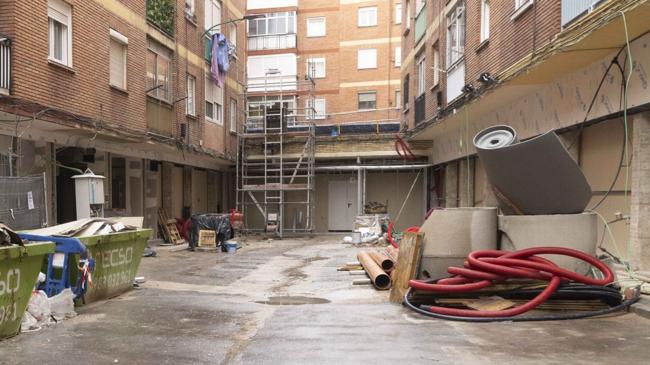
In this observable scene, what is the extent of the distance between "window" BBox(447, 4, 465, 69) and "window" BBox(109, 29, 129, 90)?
379 inches

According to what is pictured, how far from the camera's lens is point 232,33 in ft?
75.9

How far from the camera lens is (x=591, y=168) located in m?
9.30

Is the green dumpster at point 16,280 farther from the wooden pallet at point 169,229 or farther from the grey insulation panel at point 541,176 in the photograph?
the wooden pallet at point 169,229

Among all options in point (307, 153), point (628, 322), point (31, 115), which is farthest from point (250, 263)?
point (307, 153)

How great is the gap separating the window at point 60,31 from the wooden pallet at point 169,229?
7294 mm

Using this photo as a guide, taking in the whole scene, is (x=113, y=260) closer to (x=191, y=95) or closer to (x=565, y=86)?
(x=565, y=86)

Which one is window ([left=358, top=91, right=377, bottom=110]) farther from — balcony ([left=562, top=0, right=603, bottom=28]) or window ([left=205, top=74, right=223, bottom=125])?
balcony ([left=562, top=0, right=603, bottom=28])

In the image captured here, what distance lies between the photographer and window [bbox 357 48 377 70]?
32.5 meters

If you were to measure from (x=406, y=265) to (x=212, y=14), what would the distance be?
16664 mm

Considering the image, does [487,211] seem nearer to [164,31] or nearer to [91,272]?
[91,272]

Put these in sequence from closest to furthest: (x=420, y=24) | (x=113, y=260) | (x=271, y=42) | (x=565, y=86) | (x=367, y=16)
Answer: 1. (x=113, y=260)
2. (x=565, y=86)
3. (x=420, y=24)
4. (x=271, y=42)
5. (x=367, y=16)

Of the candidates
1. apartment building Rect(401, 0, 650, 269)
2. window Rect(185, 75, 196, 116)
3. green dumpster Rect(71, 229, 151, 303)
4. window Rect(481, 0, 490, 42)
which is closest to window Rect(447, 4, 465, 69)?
apartment building Rect(401, 0, 650, 269)

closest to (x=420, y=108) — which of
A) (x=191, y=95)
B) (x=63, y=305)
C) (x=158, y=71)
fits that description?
(x=191, y=95)

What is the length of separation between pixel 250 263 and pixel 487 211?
23.4ft
